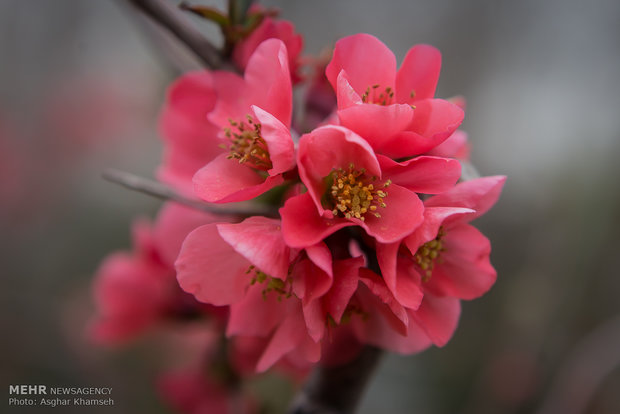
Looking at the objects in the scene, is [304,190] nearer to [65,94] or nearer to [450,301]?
[450,301]

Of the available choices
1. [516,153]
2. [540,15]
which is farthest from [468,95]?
[516,153]

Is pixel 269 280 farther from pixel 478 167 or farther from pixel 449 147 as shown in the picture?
pixel 478 167

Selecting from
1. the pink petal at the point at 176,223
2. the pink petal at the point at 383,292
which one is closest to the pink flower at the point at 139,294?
the pink petal at the point at 176,223

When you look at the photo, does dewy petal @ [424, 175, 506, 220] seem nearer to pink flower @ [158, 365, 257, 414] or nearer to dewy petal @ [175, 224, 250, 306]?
dewy petal @ [175, 224, 250, 306]

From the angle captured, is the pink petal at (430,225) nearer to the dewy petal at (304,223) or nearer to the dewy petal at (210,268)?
the dewy petal at (304,223)

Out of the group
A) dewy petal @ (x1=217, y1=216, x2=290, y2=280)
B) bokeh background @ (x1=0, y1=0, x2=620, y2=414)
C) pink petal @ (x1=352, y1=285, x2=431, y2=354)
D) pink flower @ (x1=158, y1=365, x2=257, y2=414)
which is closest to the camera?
dewy petal @ (x1=217, y1=216, x2=290, y2=280)

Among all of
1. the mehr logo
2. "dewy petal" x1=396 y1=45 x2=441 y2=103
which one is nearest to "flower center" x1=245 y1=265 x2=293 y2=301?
"dewy petal" x1=396 y1=45 x2=441 y2=103

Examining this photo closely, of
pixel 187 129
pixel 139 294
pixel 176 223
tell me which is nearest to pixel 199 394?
pixel 139 294
